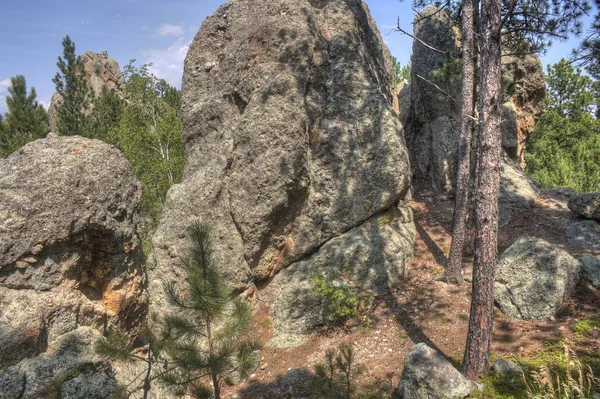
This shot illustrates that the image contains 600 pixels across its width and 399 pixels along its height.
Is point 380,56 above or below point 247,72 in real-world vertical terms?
above

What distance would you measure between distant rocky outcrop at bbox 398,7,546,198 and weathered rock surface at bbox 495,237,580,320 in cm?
581

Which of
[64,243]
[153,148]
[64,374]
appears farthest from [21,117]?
[64,374]

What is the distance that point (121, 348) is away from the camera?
18.5ft

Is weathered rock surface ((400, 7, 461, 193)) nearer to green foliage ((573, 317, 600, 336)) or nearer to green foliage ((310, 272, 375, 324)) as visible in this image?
green foliage ((310, 272, 375, 324))

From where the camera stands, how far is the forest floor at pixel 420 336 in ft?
23.2

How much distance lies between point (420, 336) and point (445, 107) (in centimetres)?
1022

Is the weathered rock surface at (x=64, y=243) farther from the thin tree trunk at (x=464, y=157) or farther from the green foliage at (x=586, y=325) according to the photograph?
the green foliage at (x=586, y=325)

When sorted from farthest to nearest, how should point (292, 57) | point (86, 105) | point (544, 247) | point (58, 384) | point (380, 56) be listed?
point (86, 105) < point (380, 56) < point (292, 57) < point (544, 247) < point (58, 384)

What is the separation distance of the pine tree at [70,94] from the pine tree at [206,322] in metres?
22.9

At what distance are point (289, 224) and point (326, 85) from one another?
175 inches

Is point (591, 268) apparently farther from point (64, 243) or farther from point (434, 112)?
point (64, 243)

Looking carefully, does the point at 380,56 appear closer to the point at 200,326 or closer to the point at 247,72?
the point at 247,72

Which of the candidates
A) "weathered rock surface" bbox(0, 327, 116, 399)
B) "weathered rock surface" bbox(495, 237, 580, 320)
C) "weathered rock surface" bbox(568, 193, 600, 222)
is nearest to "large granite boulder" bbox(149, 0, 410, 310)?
"weathered rock surface" bbox(495, 237, 580, 320)

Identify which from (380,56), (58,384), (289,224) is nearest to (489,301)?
(289,224)
